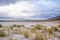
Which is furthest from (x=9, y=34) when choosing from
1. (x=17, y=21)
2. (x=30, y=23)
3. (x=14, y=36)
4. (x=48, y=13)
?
(x=48, y=13)

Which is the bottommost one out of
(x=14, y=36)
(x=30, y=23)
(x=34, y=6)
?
(x=14, y=36)

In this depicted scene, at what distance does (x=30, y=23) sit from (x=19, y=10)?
253 millimetres

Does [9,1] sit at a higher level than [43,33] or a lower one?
higher

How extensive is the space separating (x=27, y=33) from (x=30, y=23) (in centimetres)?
15

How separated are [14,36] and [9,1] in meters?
0.52

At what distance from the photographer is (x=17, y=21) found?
63.1 inches

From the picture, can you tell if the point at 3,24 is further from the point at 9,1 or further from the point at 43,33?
the point at 43,33

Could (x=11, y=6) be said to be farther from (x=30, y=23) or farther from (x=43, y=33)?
(x=43, y=33)

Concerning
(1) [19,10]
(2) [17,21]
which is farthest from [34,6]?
(2) [17,21]

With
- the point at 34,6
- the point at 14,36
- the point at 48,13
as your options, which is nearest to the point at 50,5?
the point at 48,13

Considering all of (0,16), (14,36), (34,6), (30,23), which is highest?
(34,6)

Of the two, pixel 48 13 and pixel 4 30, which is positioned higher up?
pixel 48 13

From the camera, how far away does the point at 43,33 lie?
1569mm

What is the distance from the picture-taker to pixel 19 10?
1.63 metres
